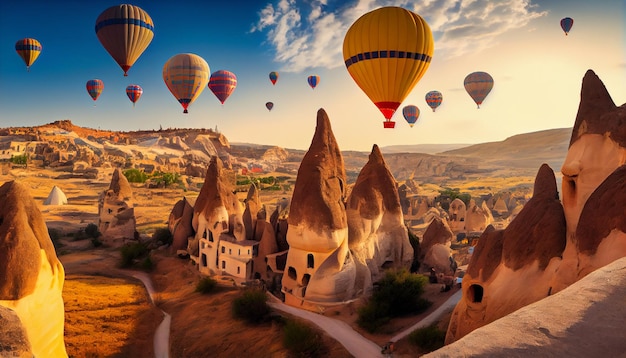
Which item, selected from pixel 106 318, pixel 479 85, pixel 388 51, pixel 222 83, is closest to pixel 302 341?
pixel 106 318

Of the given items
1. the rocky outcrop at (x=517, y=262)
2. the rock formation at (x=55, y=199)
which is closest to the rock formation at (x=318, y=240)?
the rocky outcrop at (x=517, y=262)

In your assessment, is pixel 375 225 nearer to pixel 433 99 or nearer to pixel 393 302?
pixel 393 302

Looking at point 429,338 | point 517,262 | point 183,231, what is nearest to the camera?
point 517,262

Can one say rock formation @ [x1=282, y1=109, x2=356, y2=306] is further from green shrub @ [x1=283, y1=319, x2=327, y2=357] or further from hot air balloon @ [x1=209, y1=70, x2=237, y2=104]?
hot air balloon @ [x1=209, y1=70, x2=237, y2=104]

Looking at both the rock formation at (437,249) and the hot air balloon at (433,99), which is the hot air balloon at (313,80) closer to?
the hot air balloon at (433,99)

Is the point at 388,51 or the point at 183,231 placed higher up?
the point at 388,51

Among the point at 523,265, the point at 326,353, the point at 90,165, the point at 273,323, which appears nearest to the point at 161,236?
the point at 273,323
